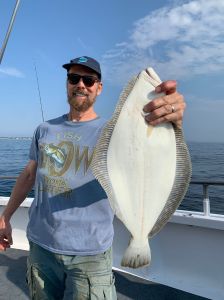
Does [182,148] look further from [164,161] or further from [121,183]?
[121,183]

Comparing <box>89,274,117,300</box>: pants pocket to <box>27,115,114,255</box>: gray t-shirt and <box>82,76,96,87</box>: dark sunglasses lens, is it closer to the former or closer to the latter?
<box>27,115,114,255</box>: gray t-shirt

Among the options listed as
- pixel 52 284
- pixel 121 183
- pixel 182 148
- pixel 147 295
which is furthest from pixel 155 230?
pixel 147 295

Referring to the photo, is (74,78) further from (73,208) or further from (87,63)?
(73,208)

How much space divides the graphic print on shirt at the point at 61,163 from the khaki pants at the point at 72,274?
391 mm

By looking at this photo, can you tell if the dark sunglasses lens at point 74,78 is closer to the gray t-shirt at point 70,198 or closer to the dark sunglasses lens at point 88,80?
the dark sunglasses lens at point 88,80

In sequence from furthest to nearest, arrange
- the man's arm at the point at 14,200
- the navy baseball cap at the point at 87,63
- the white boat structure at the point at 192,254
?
the white boat structure at the point at 192,254 → the man's arm at the point at 14,200 → the navy baseball cap at the point at 87,63

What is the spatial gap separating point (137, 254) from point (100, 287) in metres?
0.60

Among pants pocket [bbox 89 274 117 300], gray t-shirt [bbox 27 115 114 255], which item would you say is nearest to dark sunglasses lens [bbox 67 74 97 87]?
gray t-shirt [bbox 27 115 114 255]

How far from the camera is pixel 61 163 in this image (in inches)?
84.7

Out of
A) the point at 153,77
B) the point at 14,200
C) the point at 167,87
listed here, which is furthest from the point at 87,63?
the point at 14,200

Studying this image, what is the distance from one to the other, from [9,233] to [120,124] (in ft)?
4.63

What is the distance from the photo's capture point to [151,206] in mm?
1555

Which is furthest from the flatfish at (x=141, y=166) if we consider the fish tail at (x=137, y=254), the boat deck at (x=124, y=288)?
the boat deck at (x=124, y=288)

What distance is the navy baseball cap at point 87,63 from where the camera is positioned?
2.13 m
